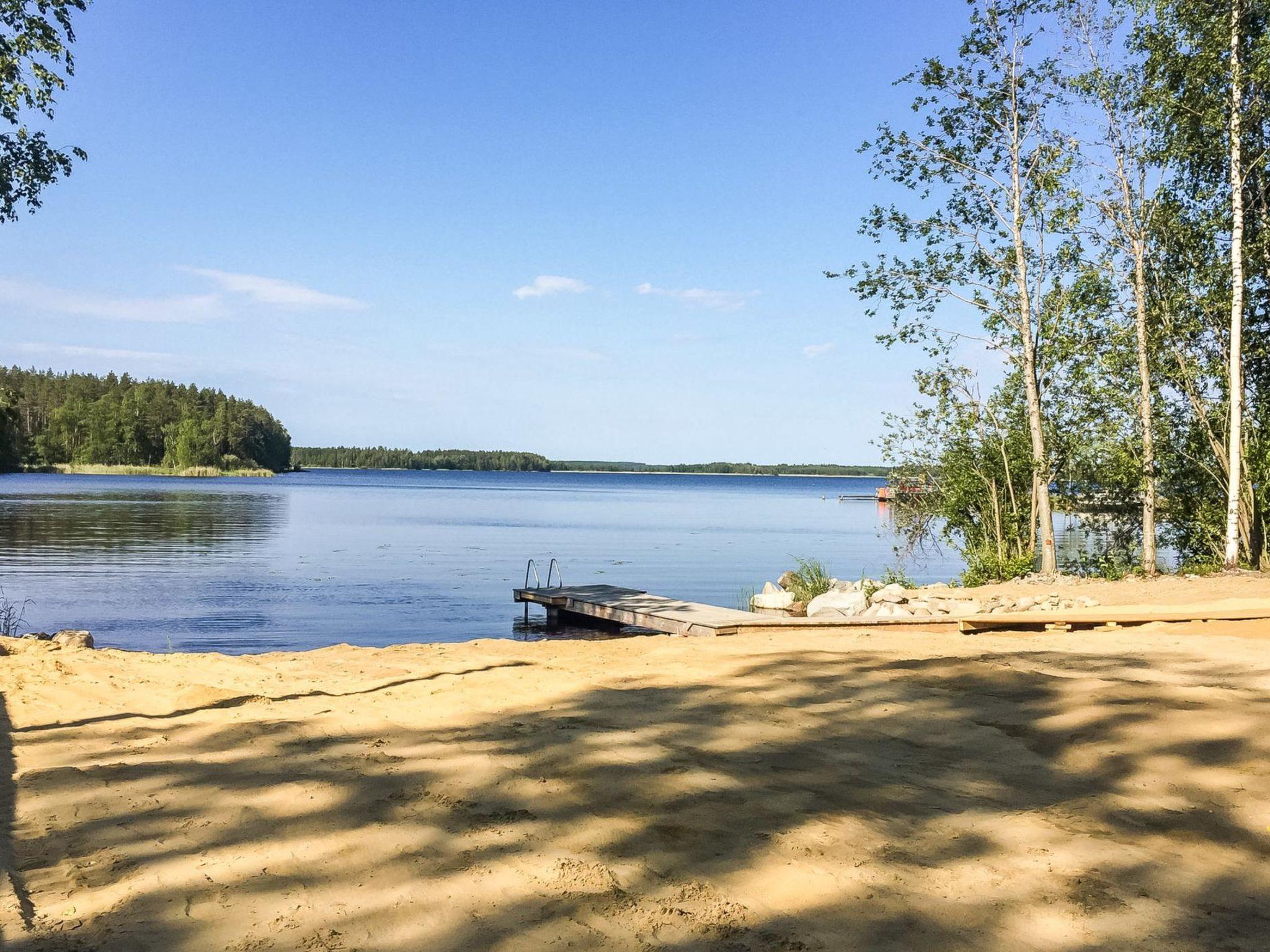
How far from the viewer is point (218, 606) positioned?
20.7m

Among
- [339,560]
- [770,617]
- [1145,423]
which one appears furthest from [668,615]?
[339,560]

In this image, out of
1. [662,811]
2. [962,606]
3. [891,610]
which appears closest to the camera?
[662,811]

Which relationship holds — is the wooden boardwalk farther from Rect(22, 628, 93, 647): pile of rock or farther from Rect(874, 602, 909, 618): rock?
Rect(22, 628, 93, 647): pile of rock

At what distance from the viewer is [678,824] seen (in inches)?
156

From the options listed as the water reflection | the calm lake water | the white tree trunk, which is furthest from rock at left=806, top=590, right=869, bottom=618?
the water reflection

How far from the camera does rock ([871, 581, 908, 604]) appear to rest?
16.9 meters

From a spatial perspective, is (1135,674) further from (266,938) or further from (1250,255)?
(1250,255)

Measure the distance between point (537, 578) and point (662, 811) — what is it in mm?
19575

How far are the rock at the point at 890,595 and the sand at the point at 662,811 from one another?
9.71m

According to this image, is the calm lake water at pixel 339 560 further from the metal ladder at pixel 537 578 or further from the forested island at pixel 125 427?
the forested island at pixel 125 427

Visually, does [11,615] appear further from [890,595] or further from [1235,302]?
[1235,302]

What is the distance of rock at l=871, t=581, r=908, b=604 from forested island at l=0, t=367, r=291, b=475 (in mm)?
108292

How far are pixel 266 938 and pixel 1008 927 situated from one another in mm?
2507

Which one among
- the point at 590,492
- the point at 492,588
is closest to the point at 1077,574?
the point at 492,588
